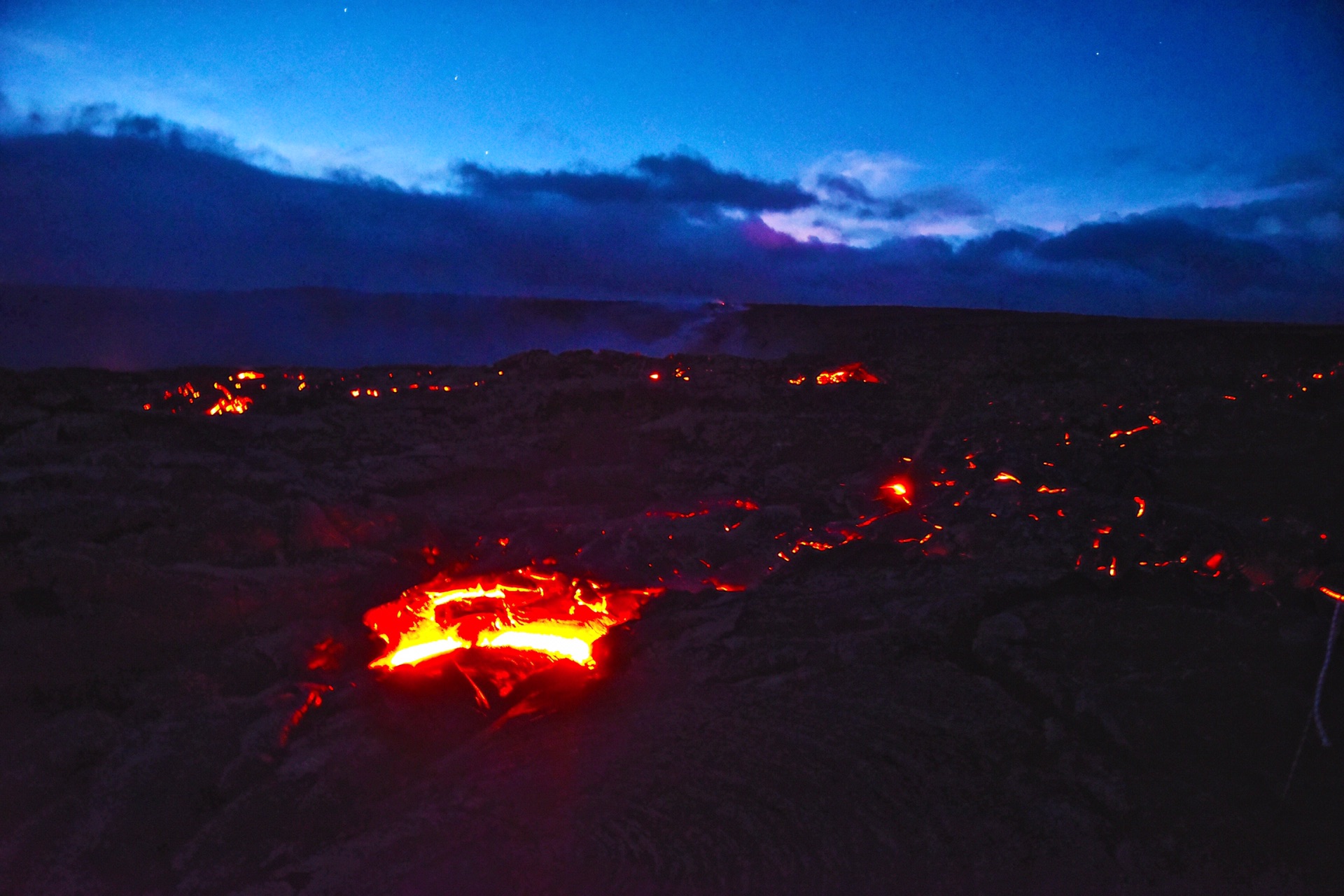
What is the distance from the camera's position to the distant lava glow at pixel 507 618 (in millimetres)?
4055

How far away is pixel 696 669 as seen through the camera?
3688 mm

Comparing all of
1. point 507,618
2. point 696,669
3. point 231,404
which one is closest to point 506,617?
point 507,618

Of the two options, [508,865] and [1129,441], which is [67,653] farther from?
[1129,441]

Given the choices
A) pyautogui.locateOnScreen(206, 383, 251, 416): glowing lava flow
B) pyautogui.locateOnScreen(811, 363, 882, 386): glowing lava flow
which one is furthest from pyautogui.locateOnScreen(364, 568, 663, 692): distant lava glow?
pyautogui.locateOnScreen(811, 363, 882, 386): glowing lava flow

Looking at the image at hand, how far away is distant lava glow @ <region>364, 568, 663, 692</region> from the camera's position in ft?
13.3

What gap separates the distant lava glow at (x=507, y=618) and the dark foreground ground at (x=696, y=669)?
0.17 meters

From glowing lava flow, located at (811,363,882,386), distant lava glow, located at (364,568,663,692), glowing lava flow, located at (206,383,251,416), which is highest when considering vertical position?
glowing lava flow, located at (811,363,882,386)

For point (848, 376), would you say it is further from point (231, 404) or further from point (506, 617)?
point (231, 404)

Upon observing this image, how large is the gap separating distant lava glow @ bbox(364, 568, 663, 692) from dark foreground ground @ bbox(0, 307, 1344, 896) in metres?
0.17

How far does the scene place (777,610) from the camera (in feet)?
13.7

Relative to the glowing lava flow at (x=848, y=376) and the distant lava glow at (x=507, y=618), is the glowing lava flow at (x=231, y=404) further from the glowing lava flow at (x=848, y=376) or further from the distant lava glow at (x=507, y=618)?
the glowing lava flow at (x=848, y=376)

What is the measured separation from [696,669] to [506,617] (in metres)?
1.25

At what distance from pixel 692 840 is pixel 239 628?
274 centimetres

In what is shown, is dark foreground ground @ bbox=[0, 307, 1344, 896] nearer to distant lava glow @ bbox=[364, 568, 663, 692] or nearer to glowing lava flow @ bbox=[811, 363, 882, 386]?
distant lava glow @ bbox=[364, 568, 663, 692]
